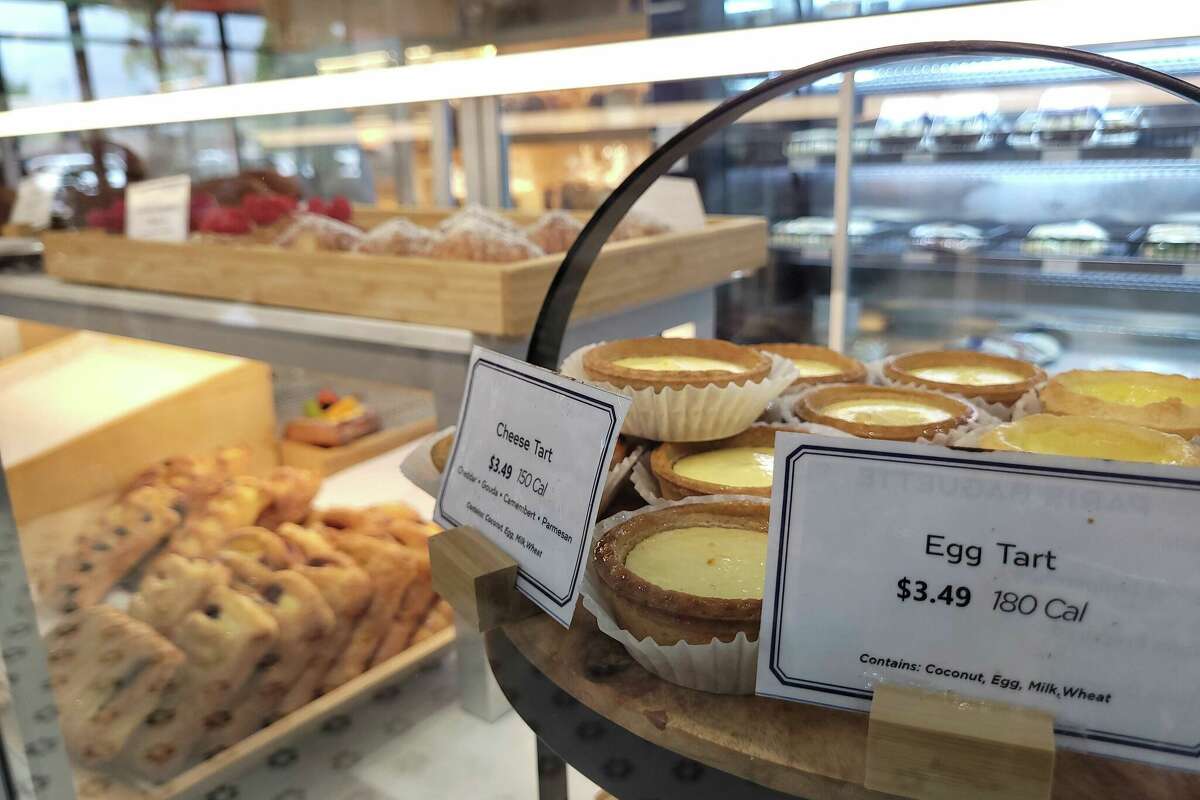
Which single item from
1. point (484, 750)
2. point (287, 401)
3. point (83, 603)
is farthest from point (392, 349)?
point (287, 401)

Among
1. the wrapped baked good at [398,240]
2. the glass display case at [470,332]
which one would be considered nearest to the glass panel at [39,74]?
the glass display case at [470,332]

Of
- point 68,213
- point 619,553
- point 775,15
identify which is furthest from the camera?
point 68,213

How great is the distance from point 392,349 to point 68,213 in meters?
1.30

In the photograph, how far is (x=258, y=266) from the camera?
54.6 inches

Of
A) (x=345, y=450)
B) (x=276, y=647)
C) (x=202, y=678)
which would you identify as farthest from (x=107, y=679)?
(x=345, y=450)

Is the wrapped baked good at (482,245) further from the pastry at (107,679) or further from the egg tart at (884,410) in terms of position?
the pastry at (107,679)

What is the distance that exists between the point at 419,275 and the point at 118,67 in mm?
903

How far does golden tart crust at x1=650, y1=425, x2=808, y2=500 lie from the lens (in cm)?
67

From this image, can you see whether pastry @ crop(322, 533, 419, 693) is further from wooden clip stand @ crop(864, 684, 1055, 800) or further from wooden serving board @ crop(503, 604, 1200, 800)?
wooden clip stand @ crop(864, 684, 1055, 800)

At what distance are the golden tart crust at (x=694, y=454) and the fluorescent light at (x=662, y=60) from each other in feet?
1.23

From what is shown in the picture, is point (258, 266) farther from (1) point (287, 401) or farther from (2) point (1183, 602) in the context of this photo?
(2) point (1183, 602)

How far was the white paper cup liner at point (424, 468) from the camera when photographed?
29.7 inches

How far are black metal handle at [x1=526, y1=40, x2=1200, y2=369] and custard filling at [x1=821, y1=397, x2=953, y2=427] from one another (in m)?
0.28

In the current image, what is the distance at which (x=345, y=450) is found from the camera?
2.01 meters
